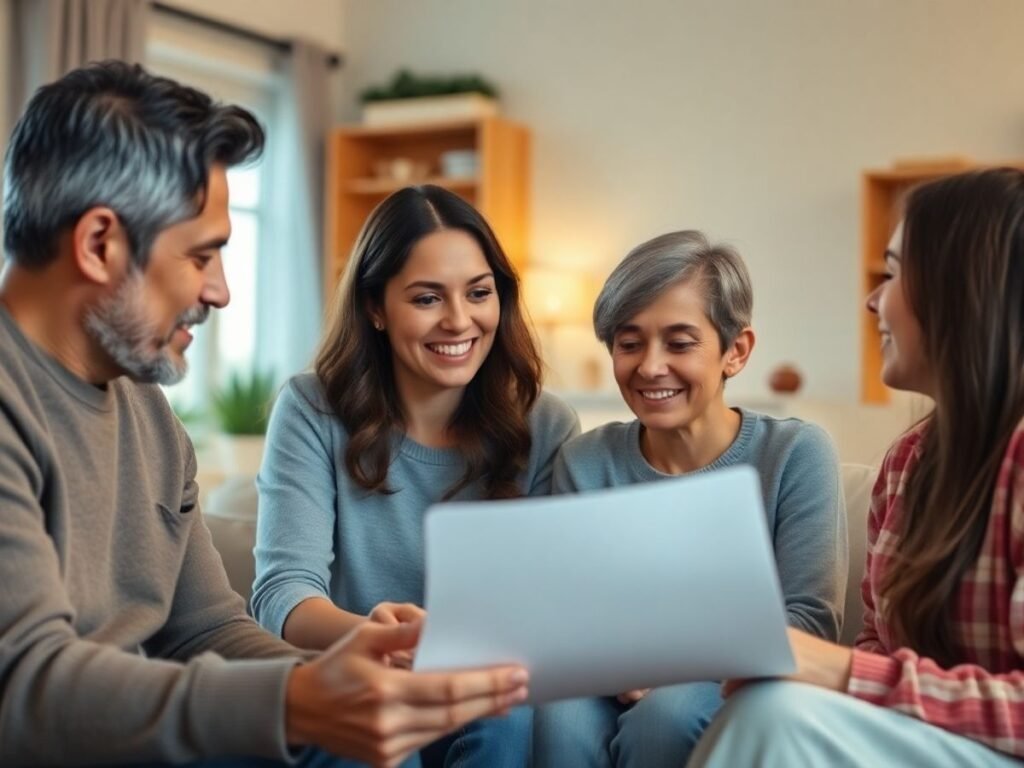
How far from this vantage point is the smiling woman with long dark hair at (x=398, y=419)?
216 cm

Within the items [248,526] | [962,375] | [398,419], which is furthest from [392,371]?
[962,375]

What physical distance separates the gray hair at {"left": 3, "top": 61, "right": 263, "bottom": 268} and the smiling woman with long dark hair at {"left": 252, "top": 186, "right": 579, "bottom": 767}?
713 millimetres

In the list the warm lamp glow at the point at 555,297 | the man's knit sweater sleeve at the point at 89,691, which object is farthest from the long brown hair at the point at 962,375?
the warm lamp glow at the point at 555,297

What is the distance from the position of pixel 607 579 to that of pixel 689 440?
871 millimetres

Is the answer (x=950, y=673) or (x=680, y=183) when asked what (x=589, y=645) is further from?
(x=680, y=183)

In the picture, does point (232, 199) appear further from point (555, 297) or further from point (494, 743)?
point (494, 743)

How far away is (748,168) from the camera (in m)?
5.70

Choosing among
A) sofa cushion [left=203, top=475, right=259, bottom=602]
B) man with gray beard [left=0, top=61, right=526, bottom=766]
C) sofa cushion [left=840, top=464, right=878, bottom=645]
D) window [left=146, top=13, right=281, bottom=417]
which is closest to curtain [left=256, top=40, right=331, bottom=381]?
window [left=146, top=13, right=281, bottom=417]

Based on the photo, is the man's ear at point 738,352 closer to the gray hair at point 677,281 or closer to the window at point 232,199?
the gray hair at point 677,281

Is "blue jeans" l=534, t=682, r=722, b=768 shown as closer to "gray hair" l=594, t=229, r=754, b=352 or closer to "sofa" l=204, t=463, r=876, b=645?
"sofa" l=204, t=463, r=876, b=645

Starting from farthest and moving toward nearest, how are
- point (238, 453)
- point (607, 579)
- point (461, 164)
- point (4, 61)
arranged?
1. point (461, 164)
2. point (238, 453)
3. point (4, 61)
4. point (607, 579)

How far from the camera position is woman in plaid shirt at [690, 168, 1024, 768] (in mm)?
1371

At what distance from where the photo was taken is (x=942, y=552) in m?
1.50

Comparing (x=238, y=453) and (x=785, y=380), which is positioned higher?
(x=785, y=380)
